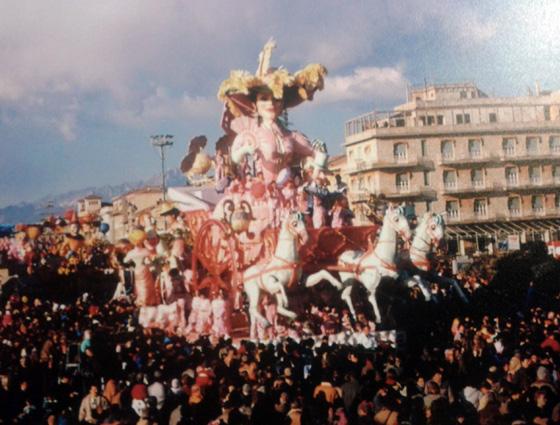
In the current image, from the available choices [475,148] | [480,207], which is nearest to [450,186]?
[480,207]

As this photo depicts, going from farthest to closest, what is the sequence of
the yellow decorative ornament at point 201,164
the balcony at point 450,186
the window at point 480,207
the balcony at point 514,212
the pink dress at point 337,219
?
the balcony at point 450,186, the window at point 480,207, the balcony at point 514,212, the yellow decorative ornament at point 201,164, the pink dress at point 337,219

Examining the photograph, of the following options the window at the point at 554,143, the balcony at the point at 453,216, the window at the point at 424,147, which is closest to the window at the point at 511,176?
the window at the point at 554,143

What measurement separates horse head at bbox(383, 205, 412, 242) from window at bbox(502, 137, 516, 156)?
15874 millimetres

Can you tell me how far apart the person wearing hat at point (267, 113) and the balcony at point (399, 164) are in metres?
18.4

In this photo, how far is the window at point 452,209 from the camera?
3594cm

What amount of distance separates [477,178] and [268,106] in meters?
Answer: 16.9

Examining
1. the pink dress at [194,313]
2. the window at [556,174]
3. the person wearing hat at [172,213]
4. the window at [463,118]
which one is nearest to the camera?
the pink dress at [194,313]

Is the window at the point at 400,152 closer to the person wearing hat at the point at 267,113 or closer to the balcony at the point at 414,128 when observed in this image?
the balcony at the point at 414,128

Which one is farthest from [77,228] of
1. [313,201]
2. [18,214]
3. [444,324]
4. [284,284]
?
[18,214]

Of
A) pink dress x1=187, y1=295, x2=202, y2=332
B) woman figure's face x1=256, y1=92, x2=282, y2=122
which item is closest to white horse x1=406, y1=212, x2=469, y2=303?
pink dress x1=187, y1=295, x2=202, y2=332

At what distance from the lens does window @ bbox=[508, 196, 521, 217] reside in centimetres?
3203

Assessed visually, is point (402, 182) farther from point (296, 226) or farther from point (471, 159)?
point (296, 226)

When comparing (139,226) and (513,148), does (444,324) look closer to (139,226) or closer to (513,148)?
(139,226)

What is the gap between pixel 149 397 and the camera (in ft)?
30.7
